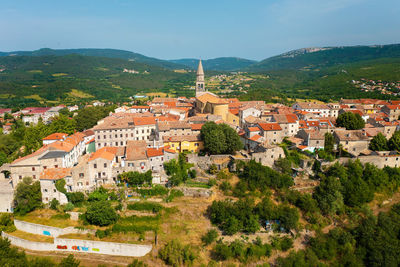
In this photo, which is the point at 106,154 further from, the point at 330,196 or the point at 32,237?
the point at 330,196

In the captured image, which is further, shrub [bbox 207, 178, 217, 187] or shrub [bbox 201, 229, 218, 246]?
shrub [bbox 207, 178, 217, 187]

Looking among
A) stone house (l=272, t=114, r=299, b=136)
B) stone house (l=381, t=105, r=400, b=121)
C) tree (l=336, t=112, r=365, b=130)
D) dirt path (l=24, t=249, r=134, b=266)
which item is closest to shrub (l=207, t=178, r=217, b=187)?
dirt path (l=24, t=249, r=134, b=266)

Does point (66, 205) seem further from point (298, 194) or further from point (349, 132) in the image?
point (349, 132)

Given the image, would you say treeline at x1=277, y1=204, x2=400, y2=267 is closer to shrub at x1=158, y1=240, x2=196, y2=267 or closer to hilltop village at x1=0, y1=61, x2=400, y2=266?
hilltop village at x1=0, y1=61, x2=400, y2=266

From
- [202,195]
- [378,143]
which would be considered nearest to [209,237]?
[202,195]

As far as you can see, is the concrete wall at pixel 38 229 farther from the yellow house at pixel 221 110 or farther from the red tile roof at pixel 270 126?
the yellow house at pixel 221 110
